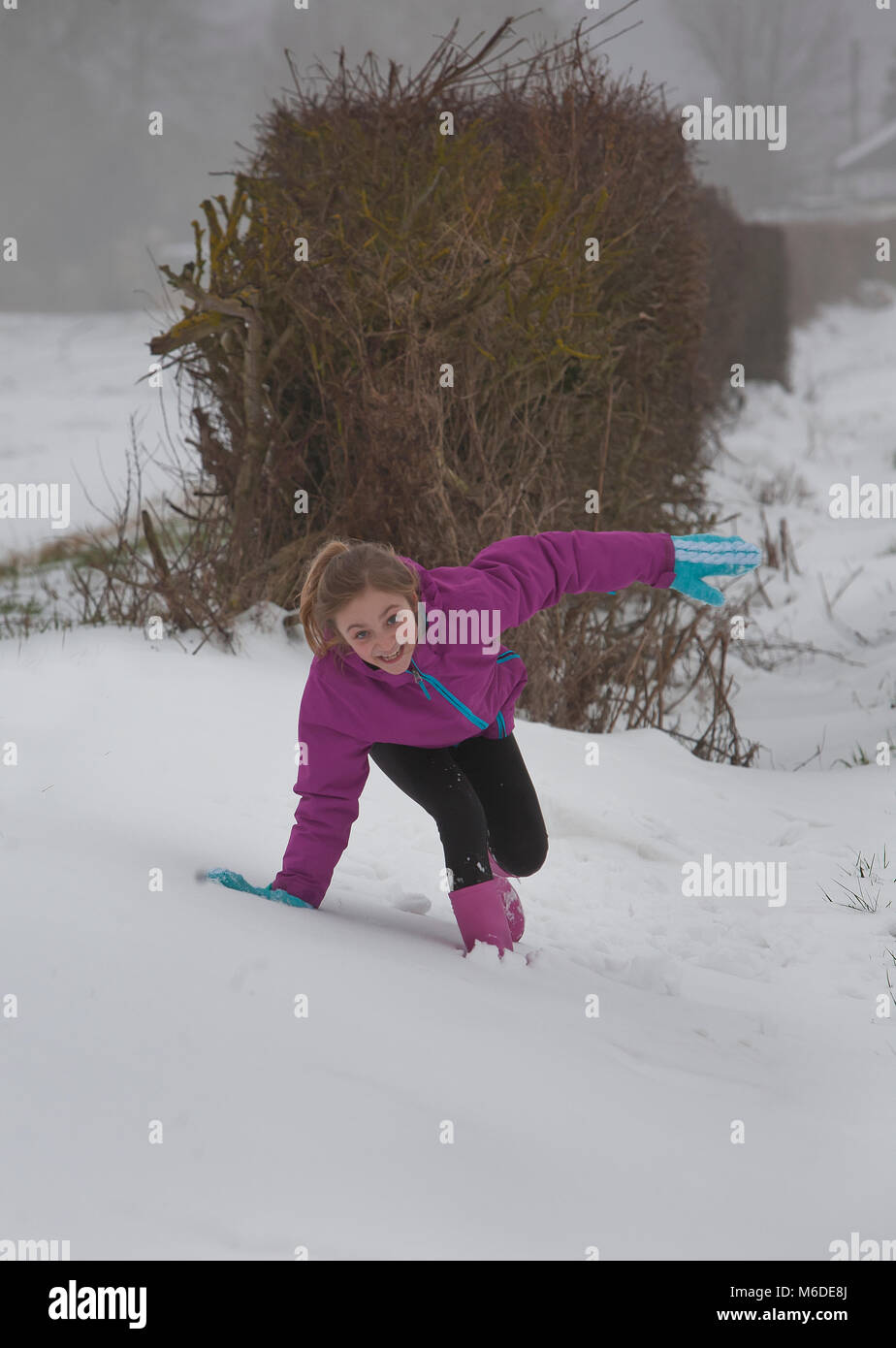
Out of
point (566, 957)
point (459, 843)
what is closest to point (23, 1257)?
point (459, 843)

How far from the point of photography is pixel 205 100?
37.9 metres

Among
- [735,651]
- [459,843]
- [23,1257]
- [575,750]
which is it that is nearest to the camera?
[23,1257]

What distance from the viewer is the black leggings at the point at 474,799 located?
2.54m

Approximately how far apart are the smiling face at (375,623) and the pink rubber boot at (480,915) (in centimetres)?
57

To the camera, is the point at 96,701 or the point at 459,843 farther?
the point at 96,701

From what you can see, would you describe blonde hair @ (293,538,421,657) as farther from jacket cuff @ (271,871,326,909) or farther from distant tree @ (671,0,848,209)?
distant tree @ (671,0,848,209)

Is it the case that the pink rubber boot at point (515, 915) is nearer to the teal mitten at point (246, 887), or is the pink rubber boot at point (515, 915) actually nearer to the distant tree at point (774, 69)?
the teal mitten at point (246, 887)

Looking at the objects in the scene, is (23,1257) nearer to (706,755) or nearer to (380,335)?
Result: (380,335)

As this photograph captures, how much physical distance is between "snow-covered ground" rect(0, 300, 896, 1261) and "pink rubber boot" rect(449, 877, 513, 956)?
65 millimetres

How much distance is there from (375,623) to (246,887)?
668 millimetres

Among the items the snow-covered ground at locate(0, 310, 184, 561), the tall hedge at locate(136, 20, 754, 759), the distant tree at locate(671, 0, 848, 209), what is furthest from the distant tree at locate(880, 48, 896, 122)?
the tall hedge at locate(136, 20, 754, 759)

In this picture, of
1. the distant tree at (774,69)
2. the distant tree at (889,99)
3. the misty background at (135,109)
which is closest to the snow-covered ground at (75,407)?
the misty background at (135,109)
